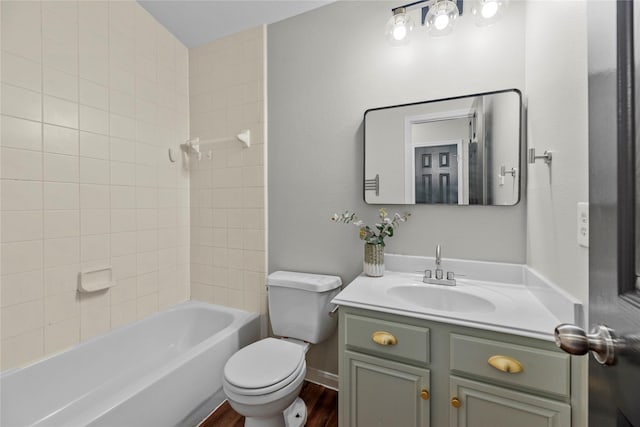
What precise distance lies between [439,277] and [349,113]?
1049mm

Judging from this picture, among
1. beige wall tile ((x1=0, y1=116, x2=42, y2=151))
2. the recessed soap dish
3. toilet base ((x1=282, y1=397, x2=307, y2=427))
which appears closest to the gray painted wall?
toilet base ((x1=282, y1=397, x2=307, y2=427))

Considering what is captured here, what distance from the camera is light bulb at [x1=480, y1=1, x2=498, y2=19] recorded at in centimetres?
130

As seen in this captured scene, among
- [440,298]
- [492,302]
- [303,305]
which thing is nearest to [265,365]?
[303,305]

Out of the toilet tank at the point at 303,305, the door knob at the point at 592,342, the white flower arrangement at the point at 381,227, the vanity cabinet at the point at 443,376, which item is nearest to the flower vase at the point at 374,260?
the white flower arrangement at the point at 381,227

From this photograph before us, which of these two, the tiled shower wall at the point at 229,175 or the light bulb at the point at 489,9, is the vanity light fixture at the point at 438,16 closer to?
the light bulb at the point at 489,9

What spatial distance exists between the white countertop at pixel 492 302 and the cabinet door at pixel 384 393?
0.22 meters

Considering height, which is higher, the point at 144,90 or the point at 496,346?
the point at 144,90

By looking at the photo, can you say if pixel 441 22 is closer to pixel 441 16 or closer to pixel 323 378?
pixel 441 16

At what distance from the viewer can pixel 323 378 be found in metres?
1.80

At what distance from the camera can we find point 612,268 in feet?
1.37

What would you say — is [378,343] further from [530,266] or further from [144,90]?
[144,90]

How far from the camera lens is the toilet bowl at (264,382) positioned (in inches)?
46.7

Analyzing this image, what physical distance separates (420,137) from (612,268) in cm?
121

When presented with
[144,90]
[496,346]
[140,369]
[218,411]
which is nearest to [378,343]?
[496,346]
